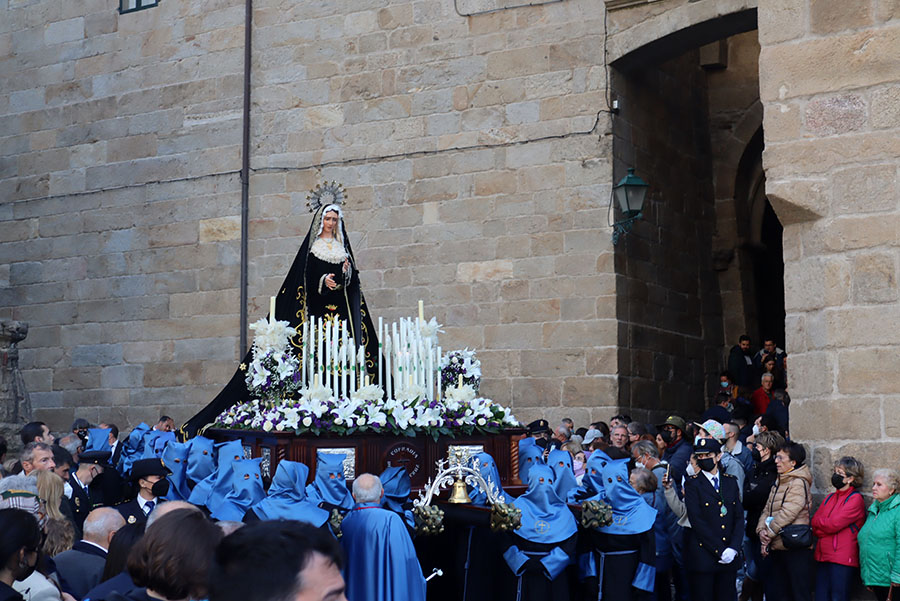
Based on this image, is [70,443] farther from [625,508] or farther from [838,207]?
[838,207]

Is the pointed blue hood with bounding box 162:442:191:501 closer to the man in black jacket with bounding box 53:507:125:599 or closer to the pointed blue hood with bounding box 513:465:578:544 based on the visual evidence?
the pointed blue hood with bounding box 513:465:578:544

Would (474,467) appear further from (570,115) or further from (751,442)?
(570,115)

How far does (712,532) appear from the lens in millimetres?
7859

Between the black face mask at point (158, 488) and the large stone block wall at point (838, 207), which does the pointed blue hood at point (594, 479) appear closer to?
the large stone block wall at point (838, 207)

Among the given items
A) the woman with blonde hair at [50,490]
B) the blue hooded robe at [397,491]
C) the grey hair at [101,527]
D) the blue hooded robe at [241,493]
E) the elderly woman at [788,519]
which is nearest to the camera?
the grey hair at [101,527]

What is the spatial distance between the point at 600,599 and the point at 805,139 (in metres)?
3.38

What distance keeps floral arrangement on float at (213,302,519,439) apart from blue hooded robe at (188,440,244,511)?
0.41 m

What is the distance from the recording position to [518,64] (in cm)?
1304

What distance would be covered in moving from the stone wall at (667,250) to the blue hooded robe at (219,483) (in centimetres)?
580

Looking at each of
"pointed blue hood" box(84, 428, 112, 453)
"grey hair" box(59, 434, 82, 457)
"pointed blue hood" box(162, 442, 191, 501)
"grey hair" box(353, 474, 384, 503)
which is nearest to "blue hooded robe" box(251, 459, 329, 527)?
"grey hair" box(353, 474, 384, 503)

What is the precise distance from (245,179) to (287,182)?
21.3 inches

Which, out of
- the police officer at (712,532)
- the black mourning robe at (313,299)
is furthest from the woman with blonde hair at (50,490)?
the police officer at (712,532)

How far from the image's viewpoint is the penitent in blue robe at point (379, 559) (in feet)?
21.5

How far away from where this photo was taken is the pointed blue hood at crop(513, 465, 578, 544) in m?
7.34
